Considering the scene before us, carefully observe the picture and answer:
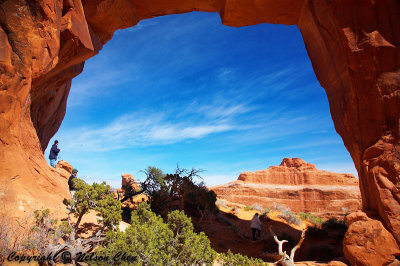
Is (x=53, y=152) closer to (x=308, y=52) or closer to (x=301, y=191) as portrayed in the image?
(x=308, y=52)

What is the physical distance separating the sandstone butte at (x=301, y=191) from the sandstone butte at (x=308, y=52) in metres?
26.1

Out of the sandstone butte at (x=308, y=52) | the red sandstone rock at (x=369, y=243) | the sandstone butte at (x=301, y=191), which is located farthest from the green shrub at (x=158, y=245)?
the sandstone butte at (x=301, y=191)

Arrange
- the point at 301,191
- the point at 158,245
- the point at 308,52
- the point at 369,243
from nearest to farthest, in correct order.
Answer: the point at 158,245
the point at 369,243
the point at 308,52
the point at 301,191

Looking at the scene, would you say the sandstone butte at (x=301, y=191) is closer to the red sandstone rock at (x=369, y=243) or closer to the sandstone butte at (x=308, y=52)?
the red sandstone rock at (x=369, y=243)

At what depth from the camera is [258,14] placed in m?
9.83

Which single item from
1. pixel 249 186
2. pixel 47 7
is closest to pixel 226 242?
pixel 47 7

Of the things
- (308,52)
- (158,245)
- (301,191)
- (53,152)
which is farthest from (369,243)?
(301,191)

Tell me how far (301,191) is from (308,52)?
1383 inches

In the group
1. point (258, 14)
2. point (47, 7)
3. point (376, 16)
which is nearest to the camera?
point (47, 7)

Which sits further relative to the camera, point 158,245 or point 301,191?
point 301,191

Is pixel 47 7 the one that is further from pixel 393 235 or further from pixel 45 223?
pixel 393 235

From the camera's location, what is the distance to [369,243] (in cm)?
609

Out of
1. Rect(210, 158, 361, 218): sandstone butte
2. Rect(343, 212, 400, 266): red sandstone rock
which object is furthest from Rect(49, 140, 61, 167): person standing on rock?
Rect(210, 158, 361, 218): sandstone butte

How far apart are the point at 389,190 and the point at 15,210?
30.8 feet
